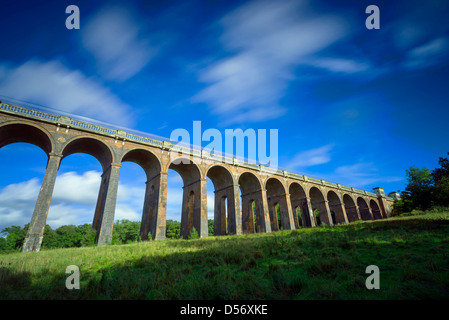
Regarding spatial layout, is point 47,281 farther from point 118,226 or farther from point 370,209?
point 118,226

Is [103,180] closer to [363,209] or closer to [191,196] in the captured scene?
[191,196]

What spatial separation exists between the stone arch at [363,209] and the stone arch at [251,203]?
114ft

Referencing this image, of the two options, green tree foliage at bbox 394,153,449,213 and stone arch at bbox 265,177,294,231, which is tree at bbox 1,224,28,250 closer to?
stone arch at bbox 265,177,294,231

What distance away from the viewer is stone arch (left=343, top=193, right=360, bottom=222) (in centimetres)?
4800

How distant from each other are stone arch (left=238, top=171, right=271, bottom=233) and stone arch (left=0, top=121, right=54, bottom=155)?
2268 centimetres

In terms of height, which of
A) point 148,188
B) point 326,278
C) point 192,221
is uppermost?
point 148,188

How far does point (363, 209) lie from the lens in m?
52.2

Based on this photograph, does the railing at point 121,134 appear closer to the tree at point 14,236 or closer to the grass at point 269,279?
the grass at point 269,279

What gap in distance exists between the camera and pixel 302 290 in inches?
155

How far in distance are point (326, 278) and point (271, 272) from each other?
125 cm

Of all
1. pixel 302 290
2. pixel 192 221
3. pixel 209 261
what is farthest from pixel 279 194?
pixel 302 290

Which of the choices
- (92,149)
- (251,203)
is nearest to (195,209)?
(251,203)

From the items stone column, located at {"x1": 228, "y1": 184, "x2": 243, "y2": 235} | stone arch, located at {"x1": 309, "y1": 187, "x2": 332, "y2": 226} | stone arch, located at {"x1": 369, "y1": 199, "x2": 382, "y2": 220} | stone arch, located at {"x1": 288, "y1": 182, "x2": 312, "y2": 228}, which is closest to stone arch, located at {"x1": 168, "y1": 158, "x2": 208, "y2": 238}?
stone column, located at {"x1": 228, "y1": 184, "x2": 243, "y2": 235}

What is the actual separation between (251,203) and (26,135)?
27.3 m
